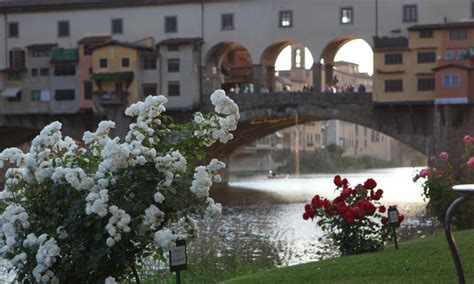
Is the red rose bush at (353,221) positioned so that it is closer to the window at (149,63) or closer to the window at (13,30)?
the window at (149,63)

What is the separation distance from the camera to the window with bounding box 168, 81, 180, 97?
5525 centimetres

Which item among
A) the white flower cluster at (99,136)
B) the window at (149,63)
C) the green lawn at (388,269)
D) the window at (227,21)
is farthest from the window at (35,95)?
the white flower cluster at (99,136)

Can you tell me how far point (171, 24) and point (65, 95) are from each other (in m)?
8.27

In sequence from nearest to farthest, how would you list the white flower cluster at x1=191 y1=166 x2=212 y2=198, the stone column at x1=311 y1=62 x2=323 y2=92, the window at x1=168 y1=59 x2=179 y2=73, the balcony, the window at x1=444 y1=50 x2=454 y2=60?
the white flower cluster at x1=191 y1=166 x2=212 y2=198 < the window at x1=444 y1=50 x2=454 y2=60 < the stone column at x1=311 y1=62 x2=323 y2=92 < the window at x1=168 y1=59 x2=179 y2=73 < the balcony

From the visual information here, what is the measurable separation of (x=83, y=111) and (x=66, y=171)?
159 ft

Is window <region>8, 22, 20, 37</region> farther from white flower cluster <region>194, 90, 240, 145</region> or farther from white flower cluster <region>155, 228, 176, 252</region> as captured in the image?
white flower cluster <region>155, 228, 176, 252</region>

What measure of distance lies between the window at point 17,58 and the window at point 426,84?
85.0 ft

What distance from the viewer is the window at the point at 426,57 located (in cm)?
4944

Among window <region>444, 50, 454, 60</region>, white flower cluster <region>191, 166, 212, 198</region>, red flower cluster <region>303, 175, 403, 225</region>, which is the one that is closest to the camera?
white flower cluster <region>191, 166, 212, 198</region>

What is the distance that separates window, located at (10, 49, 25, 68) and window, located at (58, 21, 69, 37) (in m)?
3.09

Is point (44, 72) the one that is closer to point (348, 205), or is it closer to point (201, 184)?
point (348, 205)

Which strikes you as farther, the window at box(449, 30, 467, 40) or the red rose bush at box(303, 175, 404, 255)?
the window at box(449, 30, 467, 40)

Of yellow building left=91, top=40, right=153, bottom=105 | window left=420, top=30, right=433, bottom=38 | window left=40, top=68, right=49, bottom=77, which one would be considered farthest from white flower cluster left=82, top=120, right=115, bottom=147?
window left=40, top=68, right=49, bottom=77

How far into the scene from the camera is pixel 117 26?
5769cm
